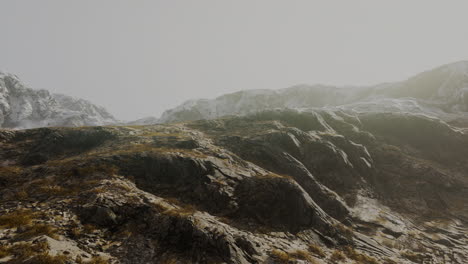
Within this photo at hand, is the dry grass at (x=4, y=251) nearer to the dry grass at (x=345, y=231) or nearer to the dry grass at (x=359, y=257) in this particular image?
the dry grass at (x=359, y=257)

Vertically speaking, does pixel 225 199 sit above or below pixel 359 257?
above

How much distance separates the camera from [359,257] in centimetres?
1647

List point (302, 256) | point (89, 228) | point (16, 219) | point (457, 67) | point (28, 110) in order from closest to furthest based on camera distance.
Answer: point (16, 219) → point (89, 228) → point (302, 256) → point (457, 67) → point (28, 110)

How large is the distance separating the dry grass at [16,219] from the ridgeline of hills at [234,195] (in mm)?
56

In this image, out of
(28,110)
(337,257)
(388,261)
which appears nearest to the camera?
(337,257)

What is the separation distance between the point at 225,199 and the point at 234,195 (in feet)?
3.34

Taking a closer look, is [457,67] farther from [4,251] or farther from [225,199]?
[4,251]

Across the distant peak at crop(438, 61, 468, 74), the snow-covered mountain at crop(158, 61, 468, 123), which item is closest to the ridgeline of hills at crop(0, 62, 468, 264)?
the snow-covered mountain at crop(158, 61, 468, 123)

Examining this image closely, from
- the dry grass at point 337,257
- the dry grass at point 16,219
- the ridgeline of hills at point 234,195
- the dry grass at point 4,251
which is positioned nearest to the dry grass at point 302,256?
the ridgeline of hills at point 234,195

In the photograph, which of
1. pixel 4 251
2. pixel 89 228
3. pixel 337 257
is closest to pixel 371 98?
pixel 337 257

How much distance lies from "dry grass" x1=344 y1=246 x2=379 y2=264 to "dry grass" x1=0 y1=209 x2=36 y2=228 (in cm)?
2155

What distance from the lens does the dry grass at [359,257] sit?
16156 mm

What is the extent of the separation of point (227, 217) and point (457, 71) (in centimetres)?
12188

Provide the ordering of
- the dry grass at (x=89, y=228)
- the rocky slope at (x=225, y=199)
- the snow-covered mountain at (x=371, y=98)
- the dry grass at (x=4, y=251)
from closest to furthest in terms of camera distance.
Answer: the dry grass at (x=4, y=251)
the dry grass at (x=89, y=228)
the rocky slope at (x=225, y=199)
the snow-covered mountain at (x=371, y=98)
